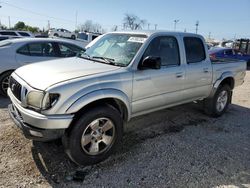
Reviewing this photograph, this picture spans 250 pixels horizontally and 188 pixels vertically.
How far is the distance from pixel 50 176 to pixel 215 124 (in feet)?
12.2

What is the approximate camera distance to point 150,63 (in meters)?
3.81

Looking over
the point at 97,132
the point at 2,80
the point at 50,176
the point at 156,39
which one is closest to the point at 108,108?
the point at 97,132

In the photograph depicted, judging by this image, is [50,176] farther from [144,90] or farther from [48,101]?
[144,90]

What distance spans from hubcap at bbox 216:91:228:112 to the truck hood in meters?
3.24

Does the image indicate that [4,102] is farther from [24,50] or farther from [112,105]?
[112,105]

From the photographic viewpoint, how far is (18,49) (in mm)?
6656

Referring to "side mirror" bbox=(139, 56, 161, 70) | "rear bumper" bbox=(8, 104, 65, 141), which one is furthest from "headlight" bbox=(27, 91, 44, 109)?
"side mirror" bbox=(139, 56, 161, 70)

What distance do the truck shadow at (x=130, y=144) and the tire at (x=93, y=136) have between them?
0.51 feet

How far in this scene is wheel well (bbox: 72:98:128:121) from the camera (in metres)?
3.37

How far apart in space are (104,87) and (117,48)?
1.08 meters

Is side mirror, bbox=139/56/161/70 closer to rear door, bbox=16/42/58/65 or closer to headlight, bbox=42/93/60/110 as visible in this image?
headlight, bbox=42/93/60/110

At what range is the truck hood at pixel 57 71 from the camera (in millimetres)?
3235

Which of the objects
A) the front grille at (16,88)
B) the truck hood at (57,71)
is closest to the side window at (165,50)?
the truck hood at (57,71)

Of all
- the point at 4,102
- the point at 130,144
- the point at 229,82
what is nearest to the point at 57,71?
the point at 130,144
